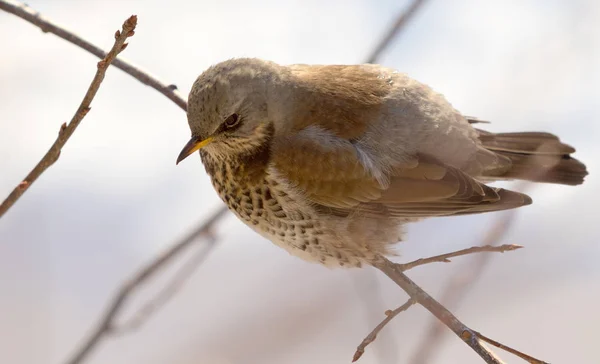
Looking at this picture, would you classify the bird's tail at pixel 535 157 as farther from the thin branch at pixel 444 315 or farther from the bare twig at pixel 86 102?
the bare twig at pixel 86 102

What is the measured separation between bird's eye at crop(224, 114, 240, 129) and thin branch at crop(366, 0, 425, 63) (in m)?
0.75

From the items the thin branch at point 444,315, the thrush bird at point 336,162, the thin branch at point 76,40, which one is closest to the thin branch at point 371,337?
the thin branch at point 444,315

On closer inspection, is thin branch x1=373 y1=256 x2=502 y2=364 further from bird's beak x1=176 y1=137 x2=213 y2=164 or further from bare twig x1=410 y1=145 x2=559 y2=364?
bird's beak x1=176 y1=137 x2=213 y2=164

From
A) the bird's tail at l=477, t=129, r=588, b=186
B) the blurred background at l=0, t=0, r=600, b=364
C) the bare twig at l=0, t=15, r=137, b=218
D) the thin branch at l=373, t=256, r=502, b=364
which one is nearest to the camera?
the bare twig at l=0, t=15, r=137, b=218

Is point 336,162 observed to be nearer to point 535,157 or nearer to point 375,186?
point 375,186

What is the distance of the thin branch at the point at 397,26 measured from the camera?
3436 mm

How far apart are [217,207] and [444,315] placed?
2.57m

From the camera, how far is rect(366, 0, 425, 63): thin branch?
3436mm

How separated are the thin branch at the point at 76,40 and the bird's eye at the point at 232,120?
0.33 meters

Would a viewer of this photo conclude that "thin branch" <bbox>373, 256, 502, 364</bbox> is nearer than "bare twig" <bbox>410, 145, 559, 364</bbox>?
No

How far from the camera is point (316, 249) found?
11.9 feet

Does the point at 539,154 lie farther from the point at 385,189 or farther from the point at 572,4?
the point at 572,4

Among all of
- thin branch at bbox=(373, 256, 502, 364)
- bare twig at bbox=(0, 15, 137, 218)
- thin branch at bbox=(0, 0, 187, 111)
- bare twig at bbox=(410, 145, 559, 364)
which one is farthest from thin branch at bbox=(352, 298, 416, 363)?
thin branch at bbox=(0, 0, 187, 111)

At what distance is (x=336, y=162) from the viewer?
3.50 metres
